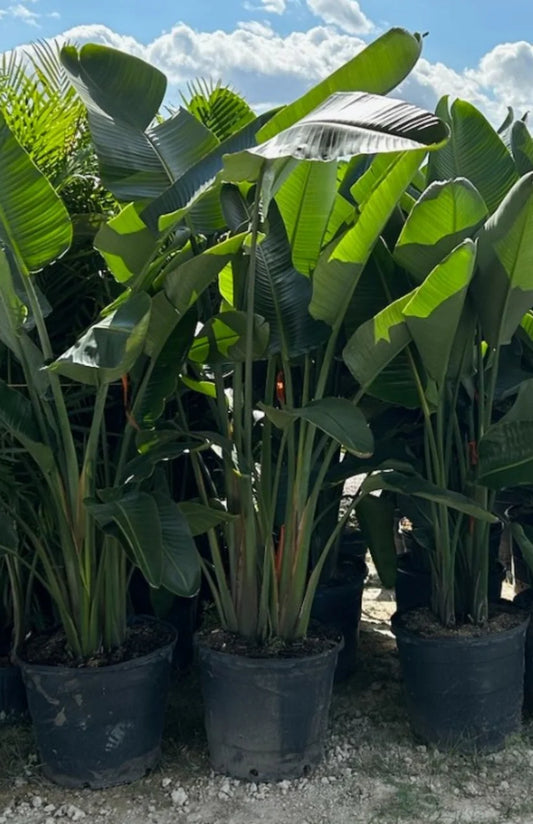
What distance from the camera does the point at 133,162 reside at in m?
2.49

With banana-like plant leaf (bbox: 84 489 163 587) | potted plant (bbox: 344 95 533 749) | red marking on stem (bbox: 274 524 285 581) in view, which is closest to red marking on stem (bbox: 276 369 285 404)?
potted plant (bbox: 344 95 533 749)

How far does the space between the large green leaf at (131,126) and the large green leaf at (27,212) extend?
290 mm

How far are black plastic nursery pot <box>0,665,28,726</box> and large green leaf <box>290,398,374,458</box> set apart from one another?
1.40 metres

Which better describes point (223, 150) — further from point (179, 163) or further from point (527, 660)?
point (527, 660)

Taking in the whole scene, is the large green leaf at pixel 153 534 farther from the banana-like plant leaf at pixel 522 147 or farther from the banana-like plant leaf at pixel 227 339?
the banana-like plant leaf at pixel 522 147

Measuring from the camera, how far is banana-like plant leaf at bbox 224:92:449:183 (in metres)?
1.44

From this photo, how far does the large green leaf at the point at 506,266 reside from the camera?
221cm

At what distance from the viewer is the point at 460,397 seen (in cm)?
293

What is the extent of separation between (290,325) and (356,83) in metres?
0.71

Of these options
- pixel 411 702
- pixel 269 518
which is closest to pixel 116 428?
pixel 269 518

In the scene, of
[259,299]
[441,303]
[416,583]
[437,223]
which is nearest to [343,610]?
[416,583]

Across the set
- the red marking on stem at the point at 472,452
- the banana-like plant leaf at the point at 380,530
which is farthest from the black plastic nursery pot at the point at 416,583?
the red marking on stem at the point at 472,452

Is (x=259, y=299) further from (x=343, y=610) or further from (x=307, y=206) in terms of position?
(x=343, y=610)

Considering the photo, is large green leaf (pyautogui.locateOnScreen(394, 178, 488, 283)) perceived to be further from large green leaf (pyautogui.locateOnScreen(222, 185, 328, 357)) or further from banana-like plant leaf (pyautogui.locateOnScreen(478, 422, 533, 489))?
banana-like plant leaf (pyautogui.locateOnScreen(478, 422, 533, 489))
